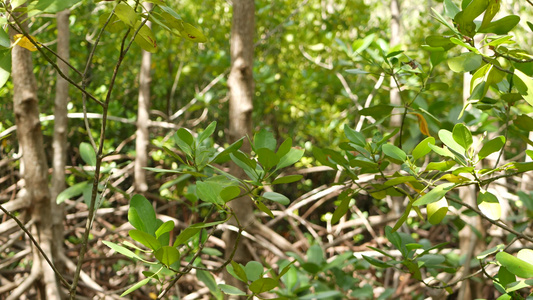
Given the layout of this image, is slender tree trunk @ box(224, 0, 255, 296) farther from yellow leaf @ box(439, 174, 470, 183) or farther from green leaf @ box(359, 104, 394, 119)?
yellow leaf @ box(439, 174, 470, 183)

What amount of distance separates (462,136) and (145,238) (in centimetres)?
45

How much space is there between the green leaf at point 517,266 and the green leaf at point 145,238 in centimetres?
45

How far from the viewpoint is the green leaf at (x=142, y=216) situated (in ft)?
2.21

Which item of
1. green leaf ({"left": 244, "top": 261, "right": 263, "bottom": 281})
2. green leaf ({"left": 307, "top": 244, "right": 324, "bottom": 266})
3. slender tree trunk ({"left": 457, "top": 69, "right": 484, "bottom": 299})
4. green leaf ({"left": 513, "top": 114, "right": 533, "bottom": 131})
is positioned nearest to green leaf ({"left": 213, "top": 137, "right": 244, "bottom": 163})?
green leaf ({"left": 244, "top": 261, "right": 263, "bottom": 281})

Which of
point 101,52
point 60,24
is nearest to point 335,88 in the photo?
point 101,52

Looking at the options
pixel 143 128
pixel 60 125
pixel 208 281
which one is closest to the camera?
pixel 208 281

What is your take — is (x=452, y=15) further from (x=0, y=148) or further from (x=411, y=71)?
(x=0, y=148)

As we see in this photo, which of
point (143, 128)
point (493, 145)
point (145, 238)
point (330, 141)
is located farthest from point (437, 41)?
point (330, 141)

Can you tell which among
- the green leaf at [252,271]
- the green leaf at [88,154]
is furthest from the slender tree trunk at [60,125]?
the green leaf at [252,271]

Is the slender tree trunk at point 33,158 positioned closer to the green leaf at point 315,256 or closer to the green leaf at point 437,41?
the green leaf at point 315,256

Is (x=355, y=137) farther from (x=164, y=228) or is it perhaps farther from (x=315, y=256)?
(x=315, y=256)

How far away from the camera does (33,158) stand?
1.46 m

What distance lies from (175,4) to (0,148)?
1.35m

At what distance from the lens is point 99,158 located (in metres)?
0.62
